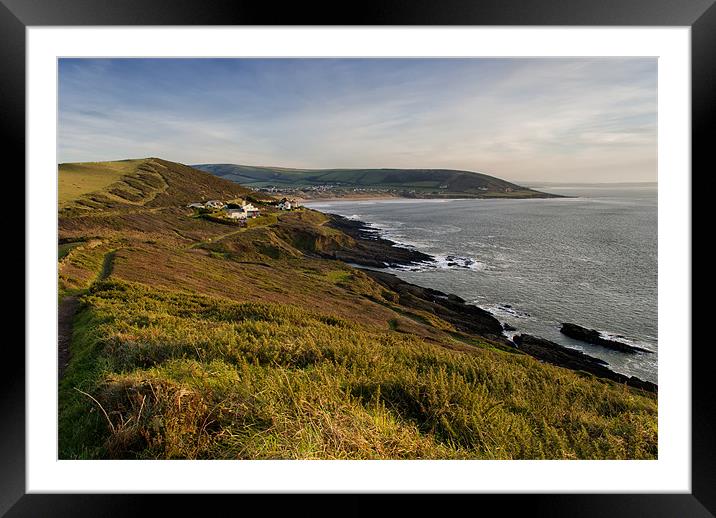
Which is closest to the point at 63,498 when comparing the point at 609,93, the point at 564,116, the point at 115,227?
the point at 609,93

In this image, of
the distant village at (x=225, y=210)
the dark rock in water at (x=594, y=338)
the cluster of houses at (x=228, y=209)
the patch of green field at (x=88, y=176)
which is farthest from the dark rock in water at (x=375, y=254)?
the patch of green field at (x=88, y=176)

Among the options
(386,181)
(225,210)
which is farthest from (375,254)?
(386,181)

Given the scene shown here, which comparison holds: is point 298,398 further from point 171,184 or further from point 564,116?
point 171,184

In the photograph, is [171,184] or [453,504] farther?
[171,184]

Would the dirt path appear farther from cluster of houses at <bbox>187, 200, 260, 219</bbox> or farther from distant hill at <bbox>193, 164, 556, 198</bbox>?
distant hill at <bbox>193, 164, 556, 198</bbox>

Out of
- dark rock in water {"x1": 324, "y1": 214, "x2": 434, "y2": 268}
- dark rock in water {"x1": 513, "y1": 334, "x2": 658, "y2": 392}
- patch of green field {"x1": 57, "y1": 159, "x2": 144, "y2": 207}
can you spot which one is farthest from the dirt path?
patch of green field {"x1": 57, "y1": 159, "x2": 144, "y2": 207}
